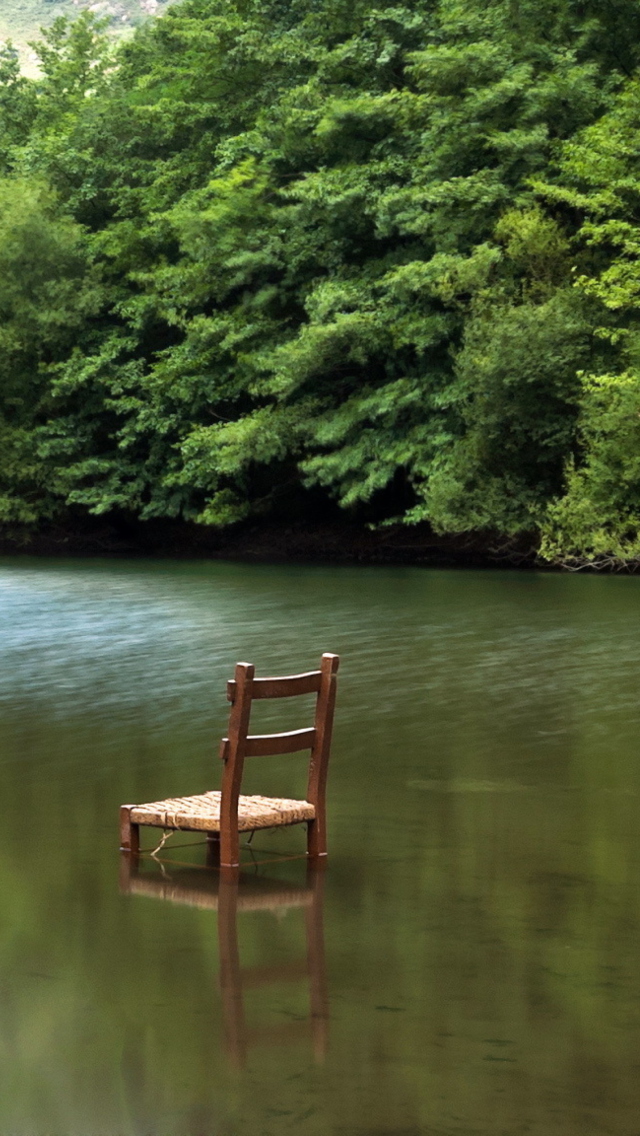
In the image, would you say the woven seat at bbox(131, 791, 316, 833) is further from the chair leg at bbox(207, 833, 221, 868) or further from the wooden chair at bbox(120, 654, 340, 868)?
the chair leg at bbox(207, 833, 221, 868)

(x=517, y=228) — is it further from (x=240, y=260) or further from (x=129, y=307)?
(x=129, y=307)

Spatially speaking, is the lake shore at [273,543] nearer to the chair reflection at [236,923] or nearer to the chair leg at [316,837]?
the chair leg at [316,837]

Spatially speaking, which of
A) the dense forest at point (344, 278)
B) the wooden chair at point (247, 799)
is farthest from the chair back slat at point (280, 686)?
the dense forest at point (344, 278)

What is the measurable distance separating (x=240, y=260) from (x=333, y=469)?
6.12m

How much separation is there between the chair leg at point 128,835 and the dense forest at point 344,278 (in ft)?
90.1

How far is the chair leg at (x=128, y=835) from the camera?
8.66 m

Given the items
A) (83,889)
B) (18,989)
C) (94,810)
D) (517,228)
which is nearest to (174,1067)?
(18,989)

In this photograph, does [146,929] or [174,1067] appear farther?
[146,929]

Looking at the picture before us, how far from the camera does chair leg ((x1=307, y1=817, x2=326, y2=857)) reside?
8641 mm

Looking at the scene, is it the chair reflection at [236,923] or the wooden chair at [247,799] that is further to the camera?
the wooden chair at [247,799]

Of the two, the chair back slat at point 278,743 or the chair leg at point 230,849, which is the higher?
the chair back slat at point 278,743

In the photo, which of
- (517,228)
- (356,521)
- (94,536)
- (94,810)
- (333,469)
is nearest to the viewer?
(94,810)

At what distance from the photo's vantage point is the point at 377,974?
650cm

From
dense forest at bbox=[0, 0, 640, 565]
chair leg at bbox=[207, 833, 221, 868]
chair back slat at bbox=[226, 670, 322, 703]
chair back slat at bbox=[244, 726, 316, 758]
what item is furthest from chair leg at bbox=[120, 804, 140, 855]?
dense forest at bbox=[0, 0, 640, 565]
